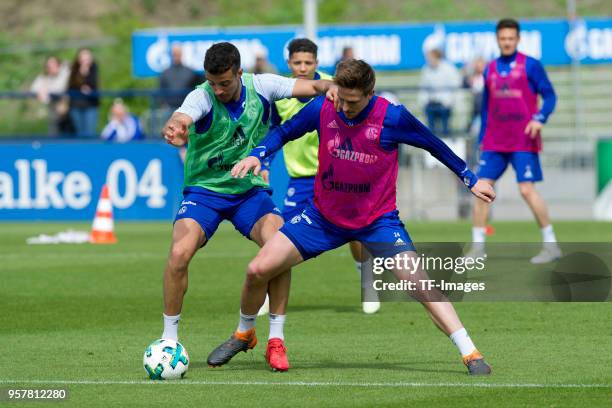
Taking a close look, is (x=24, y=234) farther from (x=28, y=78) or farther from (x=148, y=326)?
(x=28, y=78)

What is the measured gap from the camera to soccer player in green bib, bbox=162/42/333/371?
9.21 meters

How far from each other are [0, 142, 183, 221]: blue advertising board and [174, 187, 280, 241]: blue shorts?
1470 cm

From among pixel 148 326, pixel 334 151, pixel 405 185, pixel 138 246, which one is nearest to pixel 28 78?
pixel 405 185

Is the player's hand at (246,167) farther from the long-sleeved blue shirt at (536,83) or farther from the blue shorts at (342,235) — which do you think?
the long-sleeved blue shirt at (536,83)

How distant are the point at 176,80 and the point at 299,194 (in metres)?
14.3

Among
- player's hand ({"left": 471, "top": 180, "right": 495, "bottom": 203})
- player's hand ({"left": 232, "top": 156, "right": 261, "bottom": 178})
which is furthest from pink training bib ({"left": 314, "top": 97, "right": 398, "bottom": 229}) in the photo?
player's hand ({"left": 471, "top": 180, "right": 495, "bottom": 203})

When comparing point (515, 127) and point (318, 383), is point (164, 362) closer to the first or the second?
point (318, 383)

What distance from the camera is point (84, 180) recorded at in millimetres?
24469

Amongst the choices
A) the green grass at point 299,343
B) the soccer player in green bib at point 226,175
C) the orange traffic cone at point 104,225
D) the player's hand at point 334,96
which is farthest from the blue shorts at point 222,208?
the orange traffic cone at point 104,225

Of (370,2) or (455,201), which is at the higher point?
(370,2)

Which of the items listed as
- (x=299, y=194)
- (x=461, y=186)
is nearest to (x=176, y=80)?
(x=461, y=186)

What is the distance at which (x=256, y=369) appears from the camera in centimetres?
928

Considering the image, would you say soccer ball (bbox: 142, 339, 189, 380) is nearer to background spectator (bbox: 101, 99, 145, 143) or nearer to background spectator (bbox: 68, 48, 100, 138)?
background spectator (bbox: 101, 99, 145, 143)

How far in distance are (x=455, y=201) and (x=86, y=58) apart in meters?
7.59
